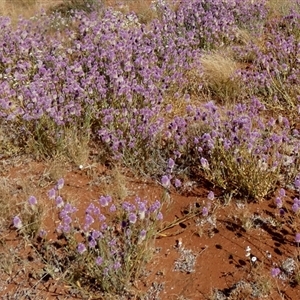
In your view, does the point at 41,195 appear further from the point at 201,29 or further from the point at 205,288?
the point at 201,29

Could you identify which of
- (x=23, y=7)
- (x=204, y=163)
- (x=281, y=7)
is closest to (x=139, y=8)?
(x=281, y=7)

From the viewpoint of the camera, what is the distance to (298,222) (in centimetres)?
339

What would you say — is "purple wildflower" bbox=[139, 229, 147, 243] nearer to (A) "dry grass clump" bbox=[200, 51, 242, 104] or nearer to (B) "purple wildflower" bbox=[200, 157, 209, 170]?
(B) "purple wildflower" bbox=[200, 157, 209, 170]

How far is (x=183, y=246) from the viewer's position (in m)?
3.36

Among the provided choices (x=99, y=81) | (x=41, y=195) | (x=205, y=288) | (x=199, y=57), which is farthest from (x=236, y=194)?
(x=199, y=57)

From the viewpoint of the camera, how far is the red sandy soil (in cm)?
303

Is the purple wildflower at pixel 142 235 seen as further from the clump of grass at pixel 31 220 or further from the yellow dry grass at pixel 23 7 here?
the yellow dry grass at pixel 23 7

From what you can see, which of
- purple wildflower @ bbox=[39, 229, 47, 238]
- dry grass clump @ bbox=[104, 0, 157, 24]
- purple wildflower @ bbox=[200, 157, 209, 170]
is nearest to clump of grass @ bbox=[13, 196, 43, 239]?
purple wildflower @ bbox=[39, 229, 47, 238]

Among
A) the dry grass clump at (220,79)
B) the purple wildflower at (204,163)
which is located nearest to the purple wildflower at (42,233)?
the purple wildflower at (204,163)

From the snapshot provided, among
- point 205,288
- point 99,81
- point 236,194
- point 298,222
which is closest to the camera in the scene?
point 205,288

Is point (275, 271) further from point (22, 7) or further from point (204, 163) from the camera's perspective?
point (22, 7)

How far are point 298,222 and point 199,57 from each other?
10.2ft

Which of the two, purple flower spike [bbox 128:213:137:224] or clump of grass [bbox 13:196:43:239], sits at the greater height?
purple flower spike [bbox 128:213:137:224]

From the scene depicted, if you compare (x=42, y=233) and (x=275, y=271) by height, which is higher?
(x=42, y=233)
